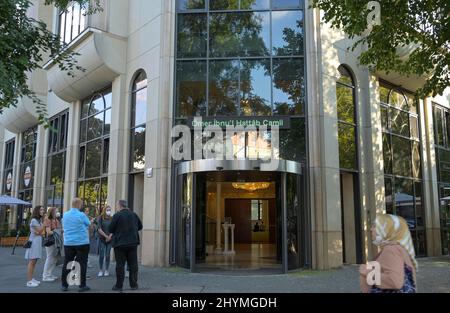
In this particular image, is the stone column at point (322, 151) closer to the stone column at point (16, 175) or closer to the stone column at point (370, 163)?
the stone column at point (370, 163)

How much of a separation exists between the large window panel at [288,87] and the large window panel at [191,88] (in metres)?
2.14

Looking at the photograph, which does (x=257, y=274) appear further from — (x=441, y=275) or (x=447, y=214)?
(x=447, y=214)

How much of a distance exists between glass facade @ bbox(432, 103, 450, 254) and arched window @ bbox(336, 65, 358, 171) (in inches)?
238

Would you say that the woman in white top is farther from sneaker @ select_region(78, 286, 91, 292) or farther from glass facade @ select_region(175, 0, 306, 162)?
glass facade @ select_region(175, 0, 306, 162)

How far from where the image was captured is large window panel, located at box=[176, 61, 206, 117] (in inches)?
539

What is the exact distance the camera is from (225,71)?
13742 mm

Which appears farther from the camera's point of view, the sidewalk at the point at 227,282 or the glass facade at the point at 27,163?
the glass facade at the point at 27,163

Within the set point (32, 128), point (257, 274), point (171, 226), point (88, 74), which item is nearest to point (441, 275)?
point (257, 274)

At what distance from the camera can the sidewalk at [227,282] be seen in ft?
30.4

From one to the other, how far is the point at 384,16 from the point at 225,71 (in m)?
4.65

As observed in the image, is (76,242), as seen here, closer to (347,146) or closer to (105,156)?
(105,156)

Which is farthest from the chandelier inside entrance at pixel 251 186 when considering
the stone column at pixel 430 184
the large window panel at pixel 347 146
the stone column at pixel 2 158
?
the stone column at pixel 2 158

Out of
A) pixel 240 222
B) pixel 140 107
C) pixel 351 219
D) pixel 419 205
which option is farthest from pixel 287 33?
pixel 240 222

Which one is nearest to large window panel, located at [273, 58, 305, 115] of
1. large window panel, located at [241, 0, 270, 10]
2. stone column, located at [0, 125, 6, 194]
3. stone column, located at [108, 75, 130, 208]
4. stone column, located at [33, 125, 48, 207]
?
large window panel, located at [241, 0, 270, 10]
